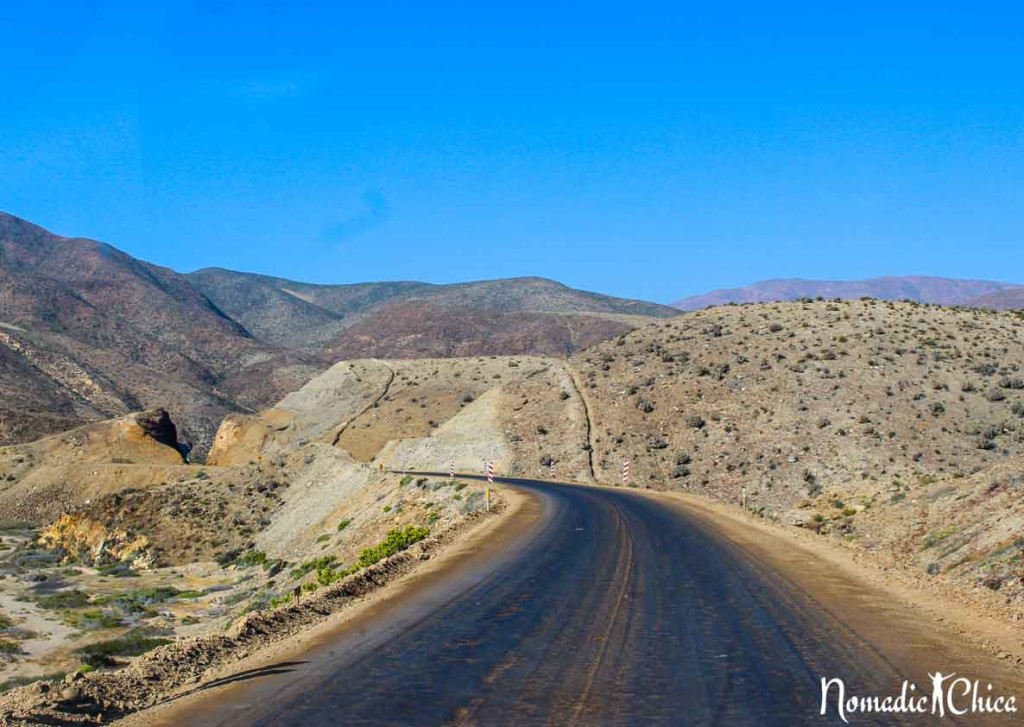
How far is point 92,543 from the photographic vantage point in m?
46.9

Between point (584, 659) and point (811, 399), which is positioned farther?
point (811, 399)

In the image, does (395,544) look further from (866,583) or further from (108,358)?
(108,358)

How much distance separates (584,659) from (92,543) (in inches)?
1735

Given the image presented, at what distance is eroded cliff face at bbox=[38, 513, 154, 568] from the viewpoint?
43.5m

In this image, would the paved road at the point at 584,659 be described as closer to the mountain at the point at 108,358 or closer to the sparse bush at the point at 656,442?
the sparse bush at the point at 656,442

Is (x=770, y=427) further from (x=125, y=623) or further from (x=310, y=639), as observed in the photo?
(x=310, y=639)

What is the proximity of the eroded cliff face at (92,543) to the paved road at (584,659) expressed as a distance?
109 feet

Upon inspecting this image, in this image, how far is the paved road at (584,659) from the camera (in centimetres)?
795

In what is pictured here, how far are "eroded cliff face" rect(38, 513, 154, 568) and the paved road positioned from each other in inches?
1305

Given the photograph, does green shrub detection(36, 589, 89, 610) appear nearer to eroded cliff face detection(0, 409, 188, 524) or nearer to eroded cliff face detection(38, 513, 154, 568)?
eroded cliff face detection(38, 513, 154, 568)

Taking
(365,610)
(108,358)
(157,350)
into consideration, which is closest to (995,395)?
(365,610)

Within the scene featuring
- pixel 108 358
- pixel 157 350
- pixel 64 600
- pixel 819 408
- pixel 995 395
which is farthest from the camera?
pixel 157 350

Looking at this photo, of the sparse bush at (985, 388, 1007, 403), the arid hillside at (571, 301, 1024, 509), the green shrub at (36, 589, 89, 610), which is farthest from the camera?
the sparse bush at (985, 388, 1007, 403)

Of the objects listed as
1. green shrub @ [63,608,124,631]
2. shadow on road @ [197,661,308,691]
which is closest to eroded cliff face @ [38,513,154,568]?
green shrub @ [63,608,124,631]
